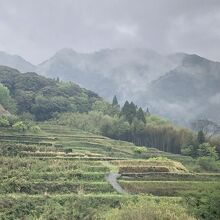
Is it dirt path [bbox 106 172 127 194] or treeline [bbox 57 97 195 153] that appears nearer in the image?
dirt path [bbox 106 172 127 194]

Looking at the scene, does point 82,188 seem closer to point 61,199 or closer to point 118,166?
point 61,199

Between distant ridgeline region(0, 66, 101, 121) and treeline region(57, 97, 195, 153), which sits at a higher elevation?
distant ridgeline region(0, 66, 101, 121)

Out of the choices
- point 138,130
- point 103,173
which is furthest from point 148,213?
point 138,130

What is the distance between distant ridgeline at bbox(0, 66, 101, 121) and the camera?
106 meters

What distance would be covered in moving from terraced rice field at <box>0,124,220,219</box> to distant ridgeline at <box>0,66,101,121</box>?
43.3 meters

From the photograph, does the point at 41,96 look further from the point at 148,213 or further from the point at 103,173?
the point at 148,213

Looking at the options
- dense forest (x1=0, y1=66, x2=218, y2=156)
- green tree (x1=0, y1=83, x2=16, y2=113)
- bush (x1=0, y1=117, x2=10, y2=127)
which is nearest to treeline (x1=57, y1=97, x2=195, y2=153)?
dense forest (x1=0, y1=66, x2=218, y2=156)

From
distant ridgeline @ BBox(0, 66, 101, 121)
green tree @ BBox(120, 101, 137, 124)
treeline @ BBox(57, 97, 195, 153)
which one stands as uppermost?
distant ridgeline @ BBox(0, 66, 101, 121)

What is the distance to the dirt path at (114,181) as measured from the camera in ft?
143

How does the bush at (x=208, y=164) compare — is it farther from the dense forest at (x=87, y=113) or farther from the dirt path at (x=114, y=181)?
the dirt path at (x=114, y=181)

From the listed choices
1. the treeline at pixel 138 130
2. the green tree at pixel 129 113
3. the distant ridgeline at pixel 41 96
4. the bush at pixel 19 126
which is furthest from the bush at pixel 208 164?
the distant ridgeline at pixel 41 96

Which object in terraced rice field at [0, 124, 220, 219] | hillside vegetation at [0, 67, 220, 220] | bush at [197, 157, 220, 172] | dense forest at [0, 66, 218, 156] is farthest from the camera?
dense forest at [0, 66, 218, 156]

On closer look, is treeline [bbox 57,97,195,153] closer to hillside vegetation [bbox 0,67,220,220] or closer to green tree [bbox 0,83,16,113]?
hillside vegetation [bbox 0,67,220,220]

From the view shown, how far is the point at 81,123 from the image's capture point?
93.4 m
